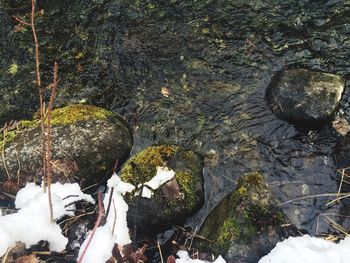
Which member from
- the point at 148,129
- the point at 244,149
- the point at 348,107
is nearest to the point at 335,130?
the point at 348,107

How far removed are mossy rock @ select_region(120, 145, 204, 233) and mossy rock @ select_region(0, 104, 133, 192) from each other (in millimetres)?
323

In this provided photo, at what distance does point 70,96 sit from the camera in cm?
574

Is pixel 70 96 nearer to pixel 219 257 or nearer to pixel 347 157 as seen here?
pixel 219 257

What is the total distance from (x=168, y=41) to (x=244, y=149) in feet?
7.55

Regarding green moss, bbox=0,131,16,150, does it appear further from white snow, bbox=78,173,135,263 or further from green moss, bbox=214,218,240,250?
green moss, bbox=214,218,240,250

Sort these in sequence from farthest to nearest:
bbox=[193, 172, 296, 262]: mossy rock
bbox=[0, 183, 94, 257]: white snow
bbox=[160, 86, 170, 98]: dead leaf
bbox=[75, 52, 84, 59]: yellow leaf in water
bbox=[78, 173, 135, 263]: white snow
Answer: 1. bbox=[75, 52, 84, 59]: yellow leaf in water
2. bbox=[160, 86, 170, 98]: dead leaf
3. bbox=[0, 183, 94, 257]: white snow
4. bbox=[193, 172, 296, 262]: mossy rock
5. bbox=[78, 173, 135, 263]: white snow

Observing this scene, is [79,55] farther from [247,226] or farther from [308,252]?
[308,252]

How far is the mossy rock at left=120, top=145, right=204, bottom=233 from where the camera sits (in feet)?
14.2

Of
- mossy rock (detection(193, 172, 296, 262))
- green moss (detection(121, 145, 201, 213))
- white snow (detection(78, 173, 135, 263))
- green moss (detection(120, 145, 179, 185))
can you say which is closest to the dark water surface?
green moss (detection(121, 145, 201, 213))

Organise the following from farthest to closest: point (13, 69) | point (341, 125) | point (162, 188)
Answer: point (13, 69)
point (341, 125)
point (162, 188)

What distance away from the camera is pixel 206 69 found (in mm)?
5852

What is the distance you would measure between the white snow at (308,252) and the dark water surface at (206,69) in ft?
2.36

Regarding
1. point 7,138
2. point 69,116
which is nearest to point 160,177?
point 69,116

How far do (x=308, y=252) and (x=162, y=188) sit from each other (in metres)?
1.67
